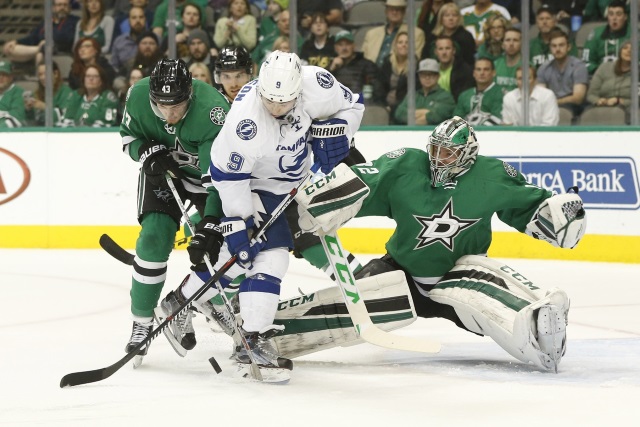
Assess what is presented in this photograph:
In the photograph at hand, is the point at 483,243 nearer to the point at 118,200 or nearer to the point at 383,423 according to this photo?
the point at 383,423

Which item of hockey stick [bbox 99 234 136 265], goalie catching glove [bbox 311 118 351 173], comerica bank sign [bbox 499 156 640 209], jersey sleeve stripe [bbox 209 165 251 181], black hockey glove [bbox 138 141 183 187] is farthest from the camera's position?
comerica bank sign [bbox 499 156 640 209]

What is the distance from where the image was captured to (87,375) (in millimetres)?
3682

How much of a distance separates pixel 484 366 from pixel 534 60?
12.5ft

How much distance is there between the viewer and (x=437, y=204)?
4.11 metres

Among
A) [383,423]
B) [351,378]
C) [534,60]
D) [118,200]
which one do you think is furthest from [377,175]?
[118,200]

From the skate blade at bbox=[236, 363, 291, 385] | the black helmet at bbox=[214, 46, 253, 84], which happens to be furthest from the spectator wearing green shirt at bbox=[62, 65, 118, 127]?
A: the skate blade at bbox=[236, 363, 291, 385]

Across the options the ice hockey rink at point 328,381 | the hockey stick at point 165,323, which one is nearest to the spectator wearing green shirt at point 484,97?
the ice hockey rink at point 328,381

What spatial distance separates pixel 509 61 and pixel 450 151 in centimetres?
365

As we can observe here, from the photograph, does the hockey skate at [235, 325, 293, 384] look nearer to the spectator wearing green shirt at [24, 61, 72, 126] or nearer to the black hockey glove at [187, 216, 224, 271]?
the black hockey glove at [187, 216, 224, 271]

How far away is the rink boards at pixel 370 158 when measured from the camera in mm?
7086

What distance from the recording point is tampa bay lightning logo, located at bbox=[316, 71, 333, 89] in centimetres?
391

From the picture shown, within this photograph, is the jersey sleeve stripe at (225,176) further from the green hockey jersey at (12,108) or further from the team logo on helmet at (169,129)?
the green hockey jersey at (12,108)

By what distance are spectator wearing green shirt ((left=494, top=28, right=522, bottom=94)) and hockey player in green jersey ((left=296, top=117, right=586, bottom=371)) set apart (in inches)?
136

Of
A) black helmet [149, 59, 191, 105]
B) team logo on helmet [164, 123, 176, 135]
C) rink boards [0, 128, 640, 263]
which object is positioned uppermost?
black helmet [149, 59, 191, 105]
